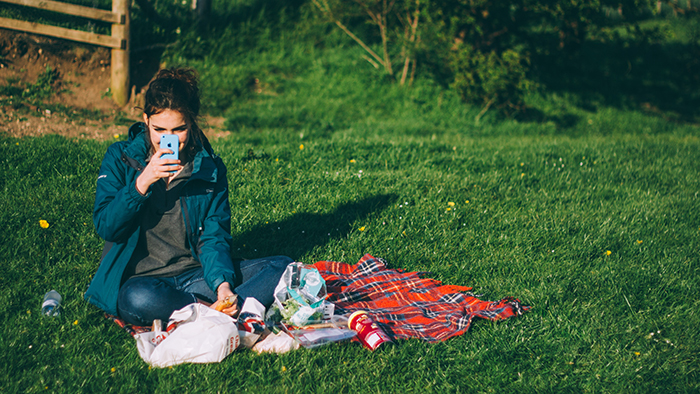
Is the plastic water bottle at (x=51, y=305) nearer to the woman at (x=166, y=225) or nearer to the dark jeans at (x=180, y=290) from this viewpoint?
the woman at (x=166, y=225)

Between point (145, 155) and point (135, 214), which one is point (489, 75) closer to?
point (145, 155)

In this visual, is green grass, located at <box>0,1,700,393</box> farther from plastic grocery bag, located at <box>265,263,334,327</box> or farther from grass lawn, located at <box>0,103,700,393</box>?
plastic grocery bag, located at <box>265,263,334,327</box>

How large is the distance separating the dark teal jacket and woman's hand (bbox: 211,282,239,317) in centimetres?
7

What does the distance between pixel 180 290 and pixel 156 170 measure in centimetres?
82

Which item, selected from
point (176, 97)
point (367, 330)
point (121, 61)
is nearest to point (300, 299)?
point (367, 330)

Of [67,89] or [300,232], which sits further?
[67,89]

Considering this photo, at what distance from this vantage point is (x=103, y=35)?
23.7 ft

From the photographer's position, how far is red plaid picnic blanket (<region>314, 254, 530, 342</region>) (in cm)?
347

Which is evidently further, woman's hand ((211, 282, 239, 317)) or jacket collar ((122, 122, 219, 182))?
jacket collar ((122, 122, 219, 182))

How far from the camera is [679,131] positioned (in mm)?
10969

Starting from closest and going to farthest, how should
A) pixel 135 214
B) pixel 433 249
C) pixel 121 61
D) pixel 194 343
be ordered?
pixel 194 343
pixel 135 214
pixel 433 249
pixel 121 61

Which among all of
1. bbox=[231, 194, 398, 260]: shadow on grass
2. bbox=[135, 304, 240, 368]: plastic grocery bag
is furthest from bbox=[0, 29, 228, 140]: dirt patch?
bbox=[135, 304, 240, 368]: plastic grocery bag

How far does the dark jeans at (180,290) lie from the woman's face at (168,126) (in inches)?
32.1

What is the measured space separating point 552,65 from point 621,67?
231cm
